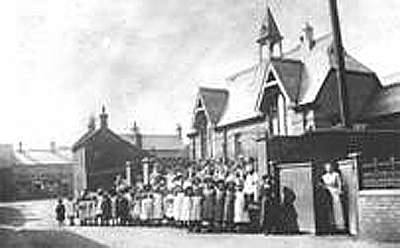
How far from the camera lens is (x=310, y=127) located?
2784 cm

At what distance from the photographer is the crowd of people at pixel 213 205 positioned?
17.5m

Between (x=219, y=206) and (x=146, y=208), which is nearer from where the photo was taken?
(x=219, y=206)

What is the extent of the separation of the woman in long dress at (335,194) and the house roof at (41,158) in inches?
2453

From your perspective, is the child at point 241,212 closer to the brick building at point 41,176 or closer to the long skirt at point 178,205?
the long skirt at point 178,205

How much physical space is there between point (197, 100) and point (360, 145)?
1993 centimetres

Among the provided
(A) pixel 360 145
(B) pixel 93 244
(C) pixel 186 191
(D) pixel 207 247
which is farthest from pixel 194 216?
(A) pixel 360 145

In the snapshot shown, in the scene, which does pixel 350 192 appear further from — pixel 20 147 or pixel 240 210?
pixel 20 147

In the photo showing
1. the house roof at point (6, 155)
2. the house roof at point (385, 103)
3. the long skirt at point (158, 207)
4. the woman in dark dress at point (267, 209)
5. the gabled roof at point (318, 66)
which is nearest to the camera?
the woman in dark dress at point (267, 209)

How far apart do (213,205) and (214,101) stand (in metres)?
21.9

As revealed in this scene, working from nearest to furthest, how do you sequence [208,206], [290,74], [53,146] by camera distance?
[208,206], [290,74], [53,146]

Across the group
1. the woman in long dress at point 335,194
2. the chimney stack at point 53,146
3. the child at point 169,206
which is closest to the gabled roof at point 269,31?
the child at point 169,206

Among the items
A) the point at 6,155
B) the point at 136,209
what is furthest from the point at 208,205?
the point at 6,155

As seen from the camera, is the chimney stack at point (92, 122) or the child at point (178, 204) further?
the chimney stack at point (92, 122)

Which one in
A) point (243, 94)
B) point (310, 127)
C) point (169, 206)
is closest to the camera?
point (169, 206)
